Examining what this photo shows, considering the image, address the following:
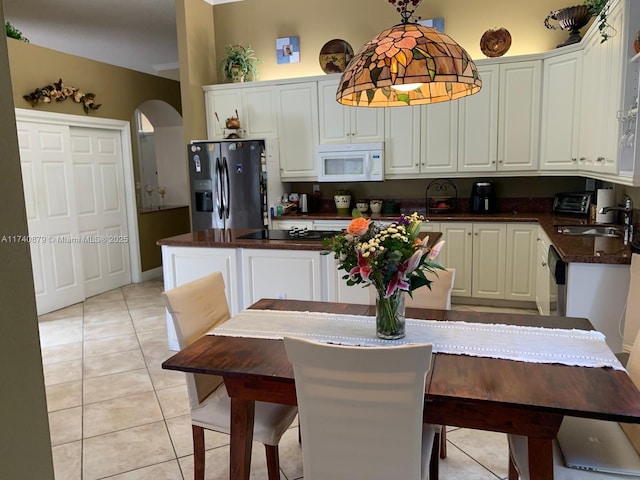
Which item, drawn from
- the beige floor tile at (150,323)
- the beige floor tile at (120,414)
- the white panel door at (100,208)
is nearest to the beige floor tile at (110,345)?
the beige floor tile at (150,323)

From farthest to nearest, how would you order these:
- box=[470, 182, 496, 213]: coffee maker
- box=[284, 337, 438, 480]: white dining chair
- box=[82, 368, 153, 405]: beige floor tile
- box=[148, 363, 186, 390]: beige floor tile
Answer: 1. box=[470, 182, 496, 213]: coffee maker
2. box=[148, 363, 186, 390]: beige floor tile
3. box=[82, 368, 153, 405]: beige floor tile
4. box=[284, 337, 438, 480]: white dining chair

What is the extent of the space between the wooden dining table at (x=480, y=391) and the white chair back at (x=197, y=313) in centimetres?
24

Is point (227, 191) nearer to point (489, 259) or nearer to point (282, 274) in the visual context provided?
point (282, 274)

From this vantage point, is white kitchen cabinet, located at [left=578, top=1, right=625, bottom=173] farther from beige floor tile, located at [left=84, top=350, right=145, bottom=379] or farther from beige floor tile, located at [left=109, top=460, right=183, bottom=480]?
beige floor tile, located at [left=84, top=350, right=145, bottom=379]

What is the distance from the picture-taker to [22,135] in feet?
15.7

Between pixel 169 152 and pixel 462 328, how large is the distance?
21.6 ft

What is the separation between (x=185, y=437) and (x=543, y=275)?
2986 millimetres

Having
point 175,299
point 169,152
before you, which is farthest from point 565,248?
point 169,152

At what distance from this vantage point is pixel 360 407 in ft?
4.53

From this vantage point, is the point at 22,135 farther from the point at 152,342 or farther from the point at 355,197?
the point at 355,197

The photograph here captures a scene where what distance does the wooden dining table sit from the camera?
1.35m

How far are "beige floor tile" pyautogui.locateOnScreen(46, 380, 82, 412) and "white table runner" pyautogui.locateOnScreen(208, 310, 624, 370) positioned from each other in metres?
1.68

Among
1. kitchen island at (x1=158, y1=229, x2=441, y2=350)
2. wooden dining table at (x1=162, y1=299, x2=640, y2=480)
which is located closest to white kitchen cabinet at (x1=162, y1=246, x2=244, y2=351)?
kitchen island at (x1=158, y1=229, x2=441, y2=350)

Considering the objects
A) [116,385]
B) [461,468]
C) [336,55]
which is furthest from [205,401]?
[336,55]
